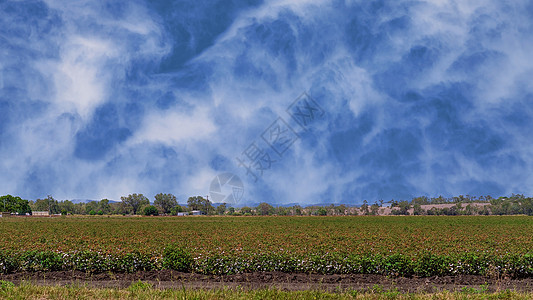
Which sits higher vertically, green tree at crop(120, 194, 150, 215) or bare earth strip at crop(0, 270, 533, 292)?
green tree at crop(120, 194, 150, 215)

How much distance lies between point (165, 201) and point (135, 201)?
19.1 meters

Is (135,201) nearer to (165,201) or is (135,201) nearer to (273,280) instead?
(165,201)

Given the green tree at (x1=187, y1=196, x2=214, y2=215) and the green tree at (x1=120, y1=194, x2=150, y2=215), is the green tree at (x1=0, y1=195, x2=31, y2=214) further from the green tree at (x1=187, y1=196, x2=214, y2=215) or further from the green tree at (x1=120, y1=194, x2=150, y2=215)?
the green tree at (x1=187, y1=196, x2=214, y2=215)

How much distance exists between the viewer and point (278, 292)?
9125mm

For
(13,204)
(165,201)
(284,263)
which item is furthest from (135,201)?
(284,263)

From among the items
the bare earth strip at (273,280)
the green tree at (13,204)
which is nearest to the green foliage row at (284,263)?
the bare earth strip at (273,280)

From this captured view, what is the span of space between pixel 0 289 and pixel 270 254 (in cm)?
877

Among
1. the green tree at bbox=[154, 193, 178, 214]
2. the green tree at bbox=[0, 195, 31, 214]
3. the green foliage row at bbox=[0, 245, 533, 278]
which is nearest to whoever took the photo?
the green foliage row at bbox=[0, 245, 533, 278]

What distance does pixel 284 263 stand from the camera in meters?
14.8

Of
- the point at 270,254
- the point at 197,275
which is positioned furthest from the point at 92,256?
the point at 270,254

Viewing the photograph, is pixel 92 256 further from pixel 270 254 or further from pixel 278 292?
pixel 278 292

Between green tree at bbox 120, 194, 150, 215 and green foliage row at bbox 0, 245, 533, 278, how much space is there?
171 m

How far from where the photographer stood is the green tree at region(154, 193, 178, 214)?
170 m

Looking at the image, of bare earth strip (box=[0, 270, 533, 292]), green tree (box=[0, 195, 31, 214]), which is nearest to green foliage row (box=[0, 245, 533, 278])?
bare earth strip (box=[0, 270, 533, 292])
